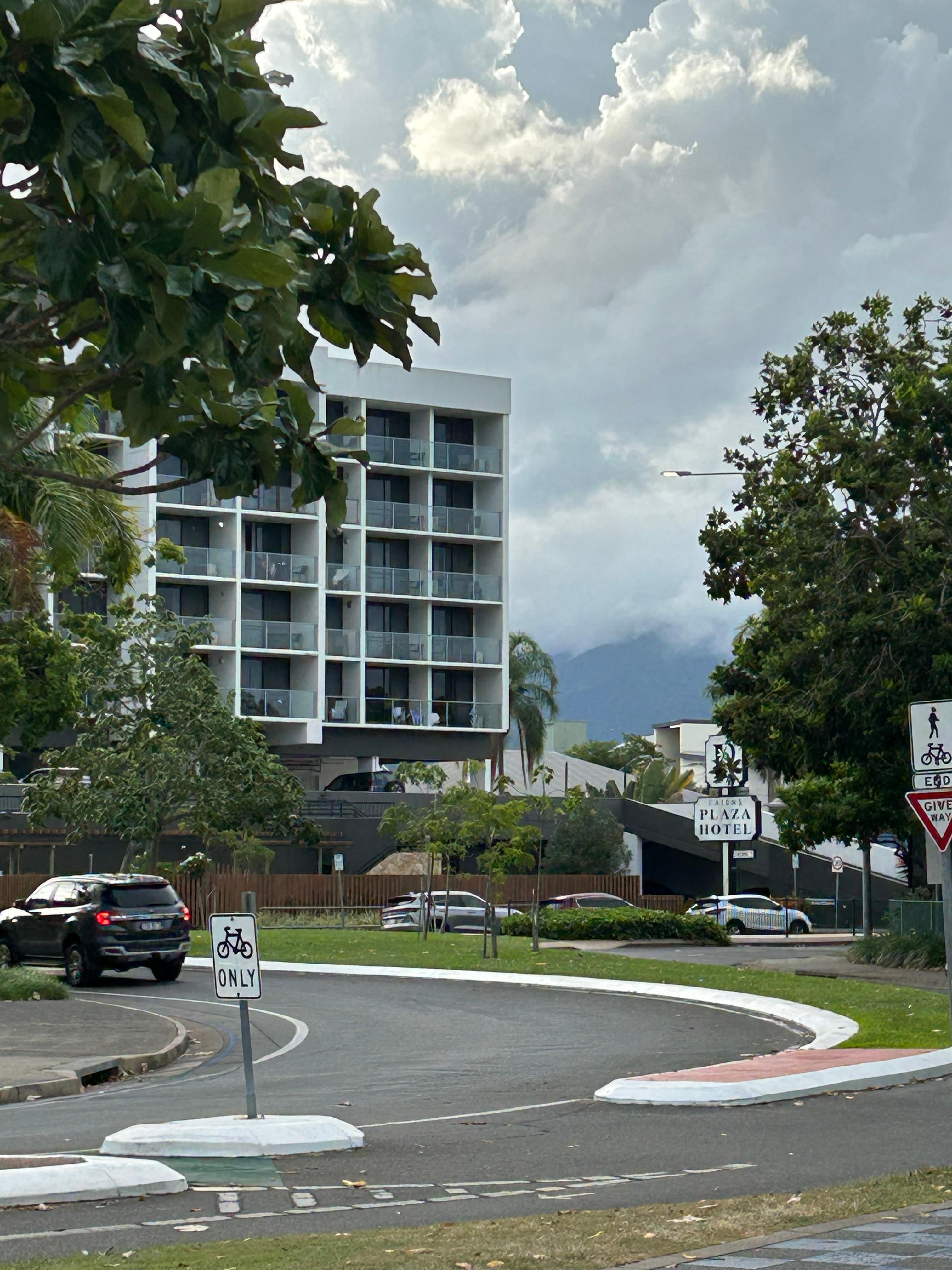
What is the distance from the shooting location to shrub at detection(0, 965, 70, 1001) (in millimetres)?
23938

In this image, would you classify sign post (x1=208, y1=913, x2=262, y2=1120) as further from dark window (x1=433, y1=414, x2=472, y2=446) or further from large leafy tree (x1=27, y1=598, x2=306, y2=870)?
dark window (x1=433, y1=414, x2=472, y2=446)

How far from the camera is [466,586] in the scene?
224 feet

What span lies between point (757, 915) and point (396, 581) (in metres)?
20.7

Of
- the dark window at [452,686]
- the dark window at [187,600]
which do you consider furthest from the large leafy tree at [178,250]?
the dark window at [452,686]

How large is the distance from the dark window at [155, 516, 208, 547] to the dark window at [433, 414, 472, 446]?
427 inches

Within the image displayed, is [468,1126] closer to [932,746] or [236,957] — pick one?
[236,957]

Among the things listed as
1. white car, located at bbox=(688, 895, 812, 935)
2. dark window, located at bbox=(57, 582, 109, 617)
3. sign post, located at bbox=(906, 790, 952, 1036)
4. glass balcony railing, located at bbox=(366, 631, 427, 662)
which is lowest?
white car, located at bbox=(688, 895, 812, 935)

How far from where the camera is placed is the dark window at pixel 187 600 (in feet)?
208

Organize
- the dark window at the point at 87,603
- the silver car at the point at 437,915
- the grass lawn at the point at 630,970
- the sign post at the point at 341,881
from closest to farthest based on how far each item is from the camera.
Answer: the grass lawn at the point at 630,970
the silver car at the point at 437,915
the sign post at the point at 341,881
the dark window at the point at 87,603

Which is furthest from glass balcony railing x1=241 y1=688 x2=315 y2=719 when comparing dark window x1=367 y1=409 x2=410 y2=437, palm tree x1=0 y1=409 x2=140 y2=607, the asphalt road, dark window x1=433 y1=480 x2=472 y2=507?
the asphalt road

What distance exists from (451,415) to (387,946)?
3587 cm

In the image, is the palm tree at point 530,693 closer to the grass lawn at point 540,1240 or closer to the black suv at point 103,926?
the black suv at point 103,926

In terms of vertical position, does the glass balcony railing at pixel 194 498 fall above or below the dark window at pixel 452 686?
above

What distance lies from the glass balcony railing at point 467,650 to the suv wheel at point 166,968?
38.9 metres
